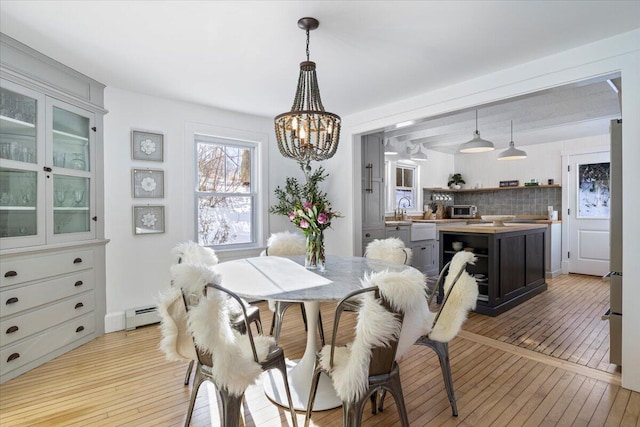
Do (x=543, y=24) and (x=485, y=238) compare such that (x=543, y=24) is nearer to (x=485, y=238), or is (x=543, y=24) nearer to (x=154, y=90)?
(x=485, y=238)

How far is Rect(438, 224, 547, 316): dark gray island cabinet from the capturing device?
148 inches

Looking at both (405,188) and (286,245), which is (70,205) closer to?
(286,245)

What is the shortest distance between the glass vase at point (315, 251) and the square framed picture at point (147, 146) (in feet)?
7.49

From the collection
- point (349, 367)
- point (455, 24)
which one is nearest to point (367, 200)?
point (455, 24)

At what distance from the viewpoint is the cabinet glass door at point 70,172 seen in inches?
112

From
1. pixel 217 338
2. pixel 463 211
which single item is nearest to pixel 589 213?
pixel 463 211

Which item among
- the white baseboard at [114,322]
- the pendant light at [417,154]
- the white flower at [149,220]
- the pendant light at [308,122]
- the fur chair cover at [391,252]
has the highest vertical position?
the pendant light at [417,154]

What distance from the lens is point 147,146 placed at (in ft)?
11.7

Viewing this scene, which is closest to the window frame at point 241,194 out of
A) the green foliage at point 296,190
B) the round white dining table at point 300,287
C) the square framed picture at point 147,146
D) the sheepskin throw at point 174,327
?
the green foliage at point 296,190

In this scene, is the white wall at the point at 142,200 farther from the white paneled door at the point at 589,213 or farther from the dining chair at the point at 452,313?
the white paneled door at the point at 589,213

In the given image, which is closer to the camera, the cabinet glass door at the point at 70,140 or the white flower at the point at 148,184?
the cabinet glass door at the point at 70,140

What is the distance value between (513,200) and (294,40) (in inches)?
245

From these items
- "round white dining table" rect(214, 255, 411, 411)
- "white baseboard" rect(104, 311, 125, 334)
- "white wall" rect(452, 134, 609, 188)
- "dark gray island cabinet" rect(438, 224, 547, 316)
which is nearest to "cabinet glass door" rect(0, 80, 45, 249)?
"white baseboard" rect(104, 311, 125, 334)

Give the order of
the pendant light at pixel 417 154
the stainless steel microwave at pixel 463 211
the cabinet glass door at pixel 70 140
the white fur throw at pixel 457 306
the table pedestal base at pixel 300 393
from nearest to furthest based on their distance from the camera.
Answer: the white fur throw at pixel 457 306 < the table pedestal base at pixel 300 393 < the cabinet glass door at pixel 70 140 < the pendant light at pixel 417 154 < the stainless steel microwave at pixel 463 211
